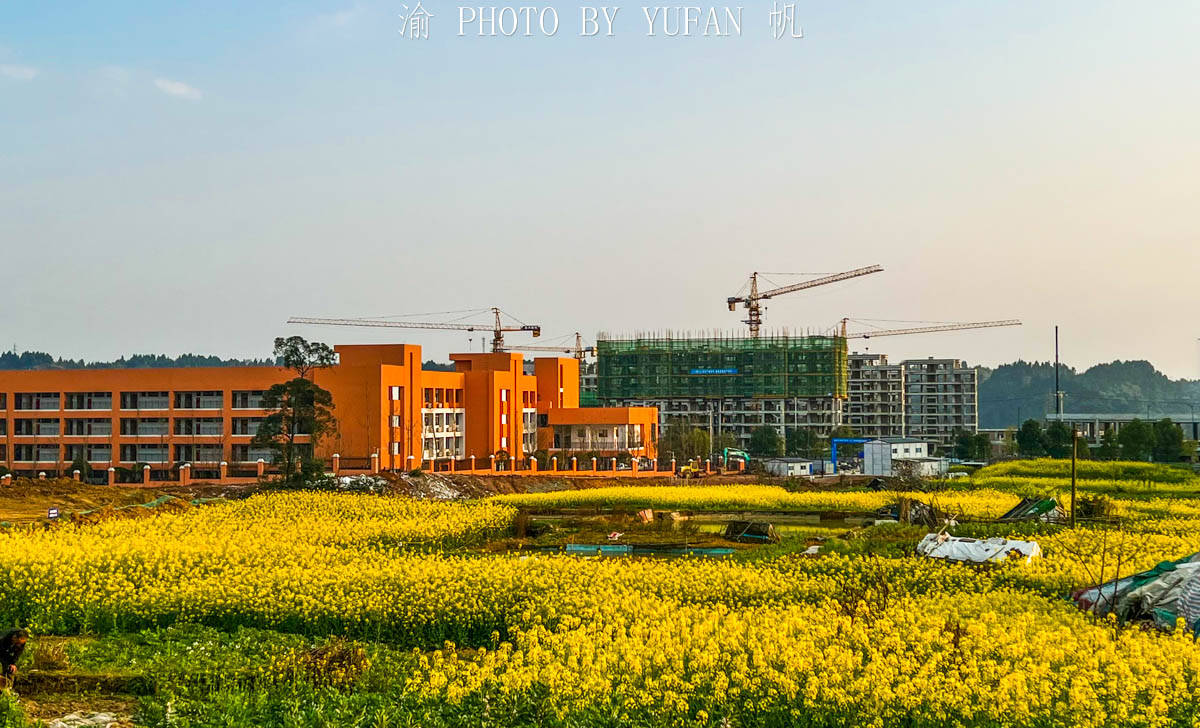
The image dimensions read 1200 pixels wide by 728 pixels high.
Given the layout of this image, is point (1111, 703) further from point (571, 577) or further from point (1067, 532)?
point (1067, 532)

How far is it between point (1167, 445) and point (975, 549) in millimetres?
52066

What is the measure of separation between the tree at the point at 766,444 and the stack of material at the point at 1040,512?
221ft

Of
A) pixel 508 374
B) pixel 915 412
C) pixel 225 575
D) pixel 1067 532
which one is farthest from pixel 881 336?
pixel 225 575

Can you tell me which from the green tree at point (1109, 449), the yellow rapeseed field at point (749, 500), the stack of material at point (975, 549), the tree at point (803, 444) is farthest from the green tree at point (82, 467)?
the tree at point (803, 444)

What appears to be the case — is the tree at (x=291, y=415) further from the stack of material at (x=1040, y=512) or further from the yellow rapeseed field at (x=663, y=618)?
the stack of material at (x=1040, y=512)

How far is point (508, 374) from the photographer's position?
5944cm

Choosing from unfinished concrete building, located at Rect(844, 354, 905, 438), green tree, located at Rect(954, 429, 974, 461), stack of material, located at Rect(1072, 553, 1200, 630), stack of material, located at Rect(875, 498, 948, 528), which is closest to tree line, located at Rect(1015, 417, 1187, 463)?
green tree, located at Rect(954, 429, 974, 461)

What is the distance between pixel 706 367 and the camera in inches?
4373

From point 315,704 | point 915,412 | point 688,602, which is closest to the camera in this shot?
point 315,704

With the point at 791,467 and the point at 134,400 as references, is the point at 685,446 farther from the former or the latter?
the point at 134,400

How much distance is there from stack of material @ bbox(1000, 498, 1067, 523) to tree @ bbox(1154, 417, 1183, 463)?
1675 inches

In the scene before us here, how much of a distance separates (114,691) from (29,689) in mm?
732

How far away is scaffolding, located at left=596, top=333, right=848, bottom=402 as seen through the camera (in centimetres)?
10994

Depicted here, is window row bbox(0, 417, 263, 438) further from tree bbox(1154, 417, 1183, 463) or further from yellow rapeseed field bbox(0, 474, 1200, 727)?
tree bbox(1154, 417, 1183, 463)
